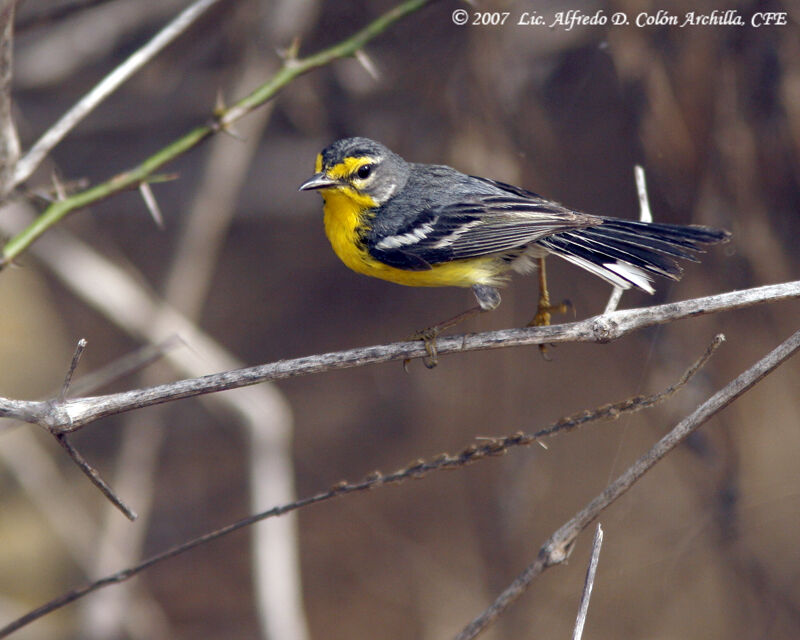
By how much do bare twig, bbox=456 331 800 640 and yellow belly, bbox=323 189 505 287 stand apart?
46.2 inches

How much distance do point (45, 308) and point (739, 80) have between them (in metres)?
5.30

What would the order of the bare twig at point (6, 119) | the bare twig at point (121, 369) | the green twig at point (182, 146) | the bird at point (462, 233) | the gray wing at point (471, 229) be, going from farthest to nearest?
the gray wing at point (471, 229), the bird at point (462, 233), the bare twig at point (121, 369), the green twig at point (182, 146), the bare twig at point (6, 119)

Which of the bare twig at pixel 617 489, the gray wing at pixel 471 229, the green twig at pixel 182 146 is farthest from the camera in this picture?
the gray wing at pixel 471 229

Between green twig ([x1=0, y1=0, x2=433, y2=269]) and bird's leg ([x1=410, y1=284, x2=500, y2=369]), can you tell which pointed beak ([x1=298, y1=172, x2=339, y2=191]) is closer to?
green twig ([x1=0, y1=0, x2=433, y2=269])

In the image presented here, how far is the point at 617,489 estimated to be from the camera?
196cm

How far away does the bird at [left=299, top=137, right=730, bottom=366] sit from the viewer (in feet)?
9.07

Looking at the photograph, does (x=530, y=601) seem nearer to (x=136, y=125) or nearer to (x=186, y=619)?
(x=186, y=619)

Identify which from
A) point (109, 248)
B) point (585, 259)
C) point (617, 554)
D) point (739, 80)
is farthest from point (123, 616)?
point (739, 80)

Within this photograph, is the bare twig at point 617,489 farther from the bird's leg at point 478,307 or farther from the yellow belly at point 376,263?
the yellow belly at point 376,263

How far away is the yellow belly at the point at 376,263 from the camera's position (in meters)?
2.96

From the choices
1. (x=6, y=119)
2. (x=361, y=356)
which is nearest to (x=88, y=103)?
(x=6, y=119)

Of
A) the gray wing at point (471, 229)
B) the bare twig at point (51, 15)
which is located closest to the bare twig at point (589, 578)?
the gray wing at point (471, 229)

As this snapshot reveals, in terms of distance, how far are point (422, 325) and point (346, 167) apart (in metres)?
2.59

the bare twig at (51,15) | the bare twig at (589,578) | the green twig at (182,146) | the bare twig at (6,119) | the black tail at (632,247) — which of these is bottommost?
the bare twig at (589,578)
